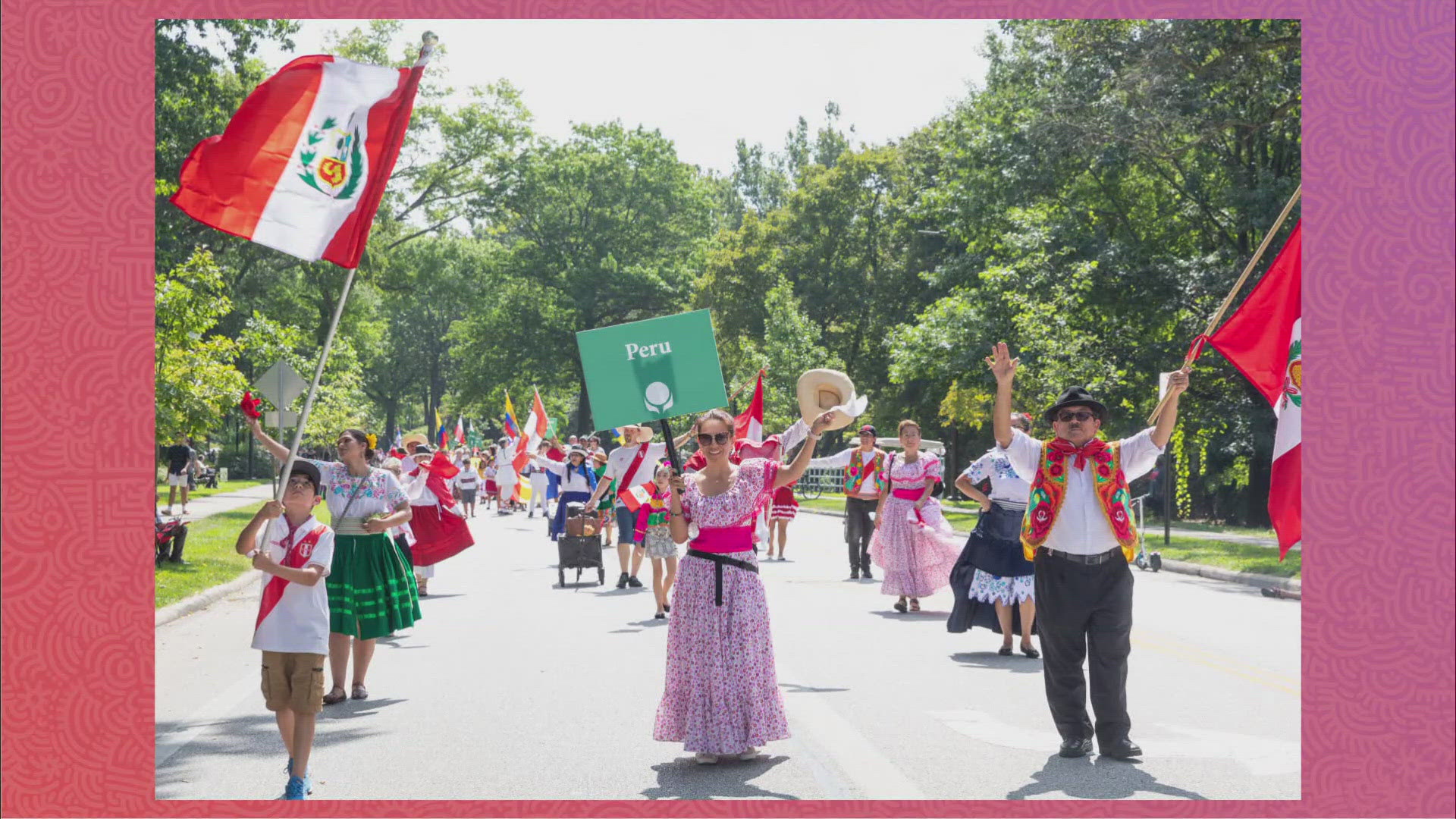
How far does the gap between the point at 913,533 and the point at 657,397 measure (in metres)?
8.24

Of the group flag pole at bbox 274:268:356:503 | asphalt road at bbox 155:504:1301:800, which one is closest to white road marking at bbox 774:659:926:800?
asphalt road at bbox 155:504:1301:800

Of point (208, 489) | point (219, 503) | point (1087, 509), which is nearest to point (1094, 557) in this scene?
point (1087, 509)

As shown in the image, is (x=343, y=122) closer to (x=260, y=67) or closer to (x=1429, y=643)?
(x=1429, y=643)

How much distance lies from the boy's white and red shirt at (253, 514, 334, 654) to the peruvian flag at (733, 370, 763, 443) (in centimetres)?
669

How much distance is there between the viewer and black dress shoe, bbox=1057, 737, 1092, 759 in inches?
308

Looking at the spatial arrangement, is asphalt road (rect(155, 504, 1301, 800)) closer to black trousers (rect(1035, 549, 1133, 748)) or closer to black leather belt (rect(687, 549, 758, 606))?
black trousers (rect(1035, 549, 1133, 748))

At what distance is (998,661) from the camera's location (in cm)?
1168

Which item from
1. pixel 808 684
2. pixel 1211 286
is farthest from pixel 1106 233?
pixel 808 684

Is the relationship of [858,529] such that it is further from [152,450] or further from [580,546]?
[152,450]

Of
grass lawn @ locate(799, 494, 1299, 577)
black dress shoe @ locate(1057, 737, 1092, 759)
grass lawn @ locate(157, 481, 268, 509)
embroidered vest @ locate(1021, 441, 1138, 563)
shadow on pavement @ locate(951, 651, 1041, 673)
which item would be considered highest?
embroidered vest @ locate(1021, 441, 1138, 563)

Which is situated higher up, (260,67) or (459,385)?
(260,67)

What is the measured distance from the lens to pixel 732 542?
7.71 m

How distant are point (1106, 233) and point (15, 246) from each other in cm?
3116

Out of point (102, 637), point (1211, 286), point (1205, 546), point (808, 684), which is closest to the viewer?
point (102, 637)
